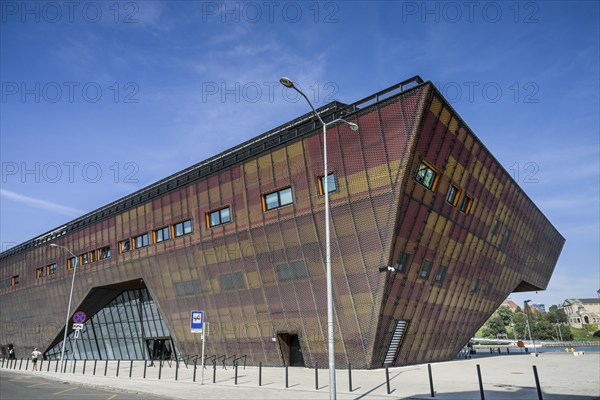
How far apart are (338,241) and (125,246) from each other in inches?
959

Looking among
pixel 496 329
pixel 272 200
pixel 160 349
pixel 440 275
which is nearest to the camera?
pixel 272 200

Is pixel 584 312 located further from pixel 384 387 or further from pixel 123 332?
pixel 384 387

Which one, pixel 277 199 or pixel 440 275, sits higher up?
pixel 277 199

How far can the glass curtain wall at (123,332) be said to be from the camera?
42594 mm

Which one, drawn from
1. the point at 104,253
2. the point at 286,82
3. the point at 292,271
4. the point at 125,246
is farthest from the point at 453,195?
the point at 104,253

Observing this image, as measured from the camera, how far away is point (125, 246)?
128 feet

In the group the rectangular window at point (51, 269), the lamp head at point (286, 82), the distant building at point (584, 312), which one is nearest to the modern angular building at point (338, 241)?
the rectangular window at point (51, 269)

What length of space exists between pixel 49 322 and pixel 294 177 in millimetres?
42536

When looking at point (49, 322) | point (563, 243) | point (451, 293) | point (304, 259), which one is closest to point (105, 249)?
→ point (49, 322)

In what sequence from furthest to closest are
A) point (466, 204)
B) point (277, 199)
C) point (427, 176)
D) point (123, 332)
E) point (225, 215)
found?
point (123, 332), point (225, 215), point (466, 204), point (277, 199), point (427, 176)

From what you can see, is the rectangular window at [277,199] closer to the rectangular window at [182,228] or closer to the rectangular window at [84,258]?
the rectangular window at [182,228]

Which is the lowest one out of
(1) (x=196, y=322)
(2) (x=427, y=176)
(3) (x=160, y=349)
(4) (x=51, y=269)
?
(3) (x=160, y=349)

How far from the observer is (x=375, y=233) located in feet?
73.9

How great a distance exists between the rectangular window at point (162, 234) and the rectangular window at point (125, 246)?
4555mm
